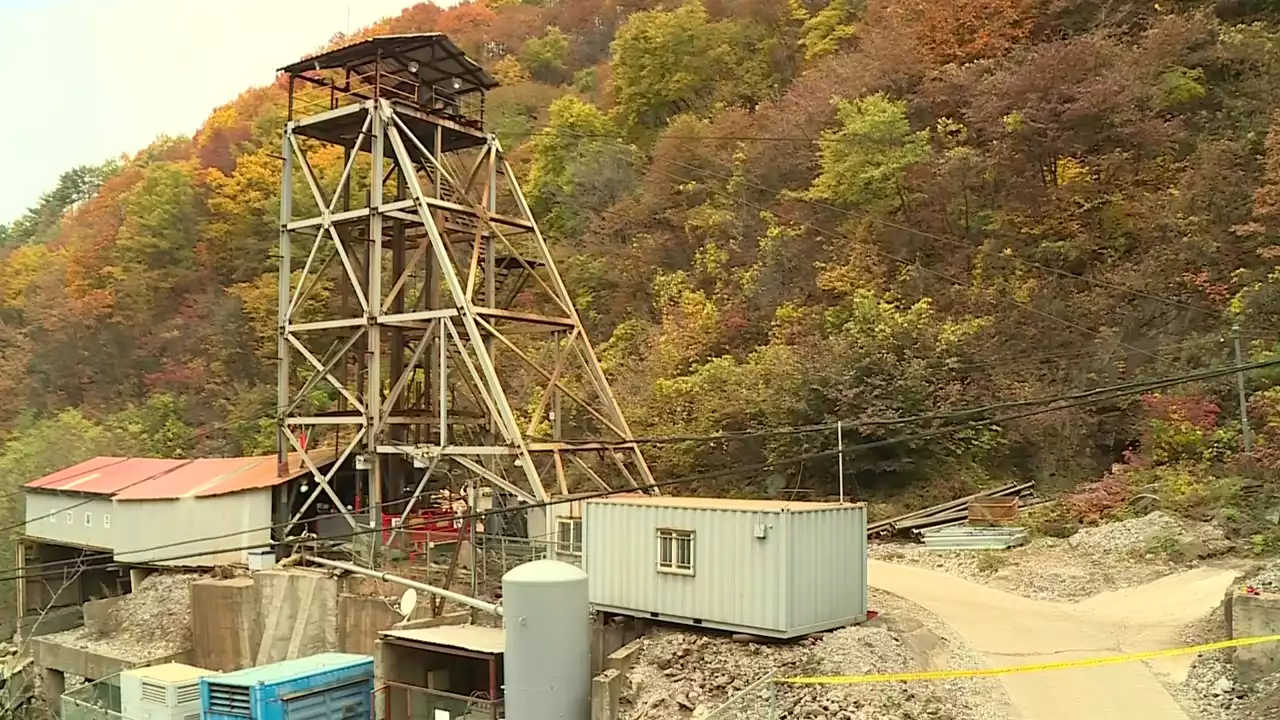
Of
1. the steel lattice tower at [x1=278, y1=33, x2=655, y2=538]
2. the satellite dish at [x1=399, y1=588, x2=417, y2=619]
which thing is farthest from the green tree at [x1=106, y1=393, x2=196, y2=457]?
the satellite dish at [x1=399, y1=588, x2=417, y2=619]

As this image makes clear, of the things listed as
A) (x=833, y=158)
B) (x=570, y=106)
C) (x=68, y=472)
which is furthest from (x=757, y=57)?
(x=68, y=472)

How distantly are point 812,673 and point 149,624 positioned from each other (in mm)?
17274

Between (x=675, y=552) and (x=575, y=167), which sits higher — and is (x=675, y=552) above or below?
below

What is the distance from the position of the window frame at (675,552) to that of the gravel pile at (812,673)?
36.1 inches

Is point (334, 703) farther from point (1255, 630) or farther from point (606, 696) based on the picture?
point (1255, 630)

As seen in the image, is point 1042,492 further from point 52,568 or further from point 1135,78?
point 52,568

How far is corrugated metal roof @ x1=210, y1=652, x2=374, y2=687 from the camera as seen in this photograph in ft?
53.2

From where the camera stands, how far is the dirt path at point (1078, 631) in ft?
37.4

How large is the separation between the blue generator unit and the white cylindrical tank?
4.57 m

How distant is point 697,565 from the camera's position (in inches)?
534

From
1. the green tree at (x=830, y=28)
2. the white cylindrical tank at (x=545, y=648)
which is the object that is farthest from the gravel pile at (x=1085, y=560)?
the green tree at (x=830, y=28)

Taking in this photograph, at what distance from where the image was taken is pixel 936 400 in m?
23.4

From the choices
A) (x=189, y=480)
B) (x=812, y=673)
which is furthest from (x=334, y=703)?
(x=189, y=480)

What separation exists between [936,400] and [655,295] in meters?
13.8
